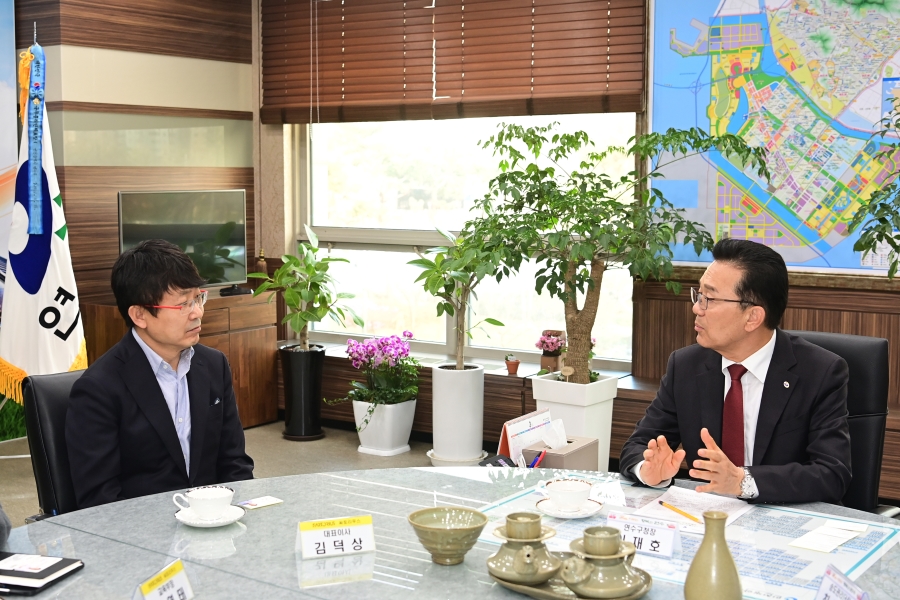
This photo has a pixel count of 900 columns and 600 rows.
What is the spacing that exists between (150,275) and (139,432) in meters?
0.41

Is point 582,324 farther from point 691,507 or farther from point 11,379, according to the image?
point 11,379

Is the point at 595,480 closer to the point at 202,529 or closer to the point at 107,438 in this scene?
the point at 202,529

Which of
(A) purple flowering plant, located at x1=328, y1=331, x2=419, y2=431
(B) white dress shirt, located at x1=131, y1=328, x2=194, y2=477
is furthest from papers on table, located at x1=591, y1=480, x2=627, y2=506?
(A) purple flowering plant, located at x1=328, y1=331, x2=419, y2=431

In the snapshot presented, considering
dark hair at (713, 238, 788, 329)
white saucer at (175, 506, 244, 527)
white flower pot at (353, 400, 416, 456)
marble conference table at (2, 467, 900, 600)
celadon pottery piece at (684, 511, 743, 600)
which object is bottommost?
white flower pot at (353, 400, 416, 456)

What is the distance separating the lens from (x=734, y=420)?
2.54 metres

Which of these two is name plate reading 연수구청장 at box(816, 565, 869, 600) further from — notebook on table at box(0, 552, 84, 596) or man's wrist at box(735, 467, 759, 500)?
notebook on table at box(0, 552, 84, 596)

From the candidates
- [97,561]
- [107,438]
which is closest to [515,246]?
[107,438]

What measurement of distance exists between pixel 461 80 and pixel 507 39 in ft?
1.17

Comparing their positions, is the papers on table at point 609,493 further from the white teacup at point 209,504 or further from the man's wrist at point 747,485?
the white teacup at point 209,504

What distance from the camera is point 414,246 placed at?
19.4 ft

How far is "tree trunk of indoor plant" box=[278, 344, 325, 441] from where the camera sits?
18.3 feet

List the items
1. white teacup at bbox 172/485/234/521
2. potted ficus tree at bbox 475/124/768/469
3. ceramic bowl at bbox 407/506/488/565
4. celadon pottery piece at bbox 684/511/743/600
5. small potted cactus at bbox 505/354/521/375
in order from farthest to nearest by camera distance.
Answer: small potted cactus at bbox 505/354/521/375
potted ficus tree at bbox 475/124/768/469
white teacup at bbox 172/485/234/521
ceramic bowl at bbox 407/506/488/565
celadon pottery piece at bbox 684/511/743/600

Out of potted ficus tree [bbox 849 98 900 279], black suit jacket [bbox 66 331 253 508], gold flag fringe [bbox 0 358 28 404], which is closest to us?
black suit jacket [bbox 66 331 253 508]

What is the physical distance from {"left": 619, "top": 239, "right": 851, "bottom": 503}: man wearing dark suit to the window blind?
264 cm
